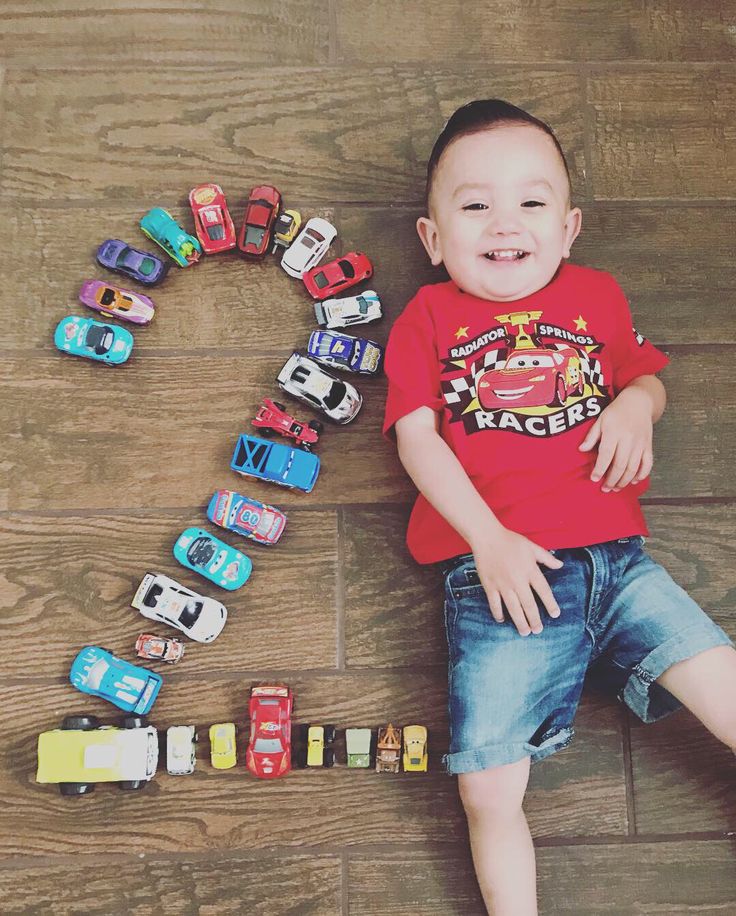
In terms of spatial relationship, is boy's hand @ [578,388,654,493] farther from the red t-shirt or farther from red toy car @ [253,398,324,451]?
red toy car @ [253,398,324,451]

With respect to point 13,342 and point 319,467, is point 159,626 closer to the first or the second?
point 319,467

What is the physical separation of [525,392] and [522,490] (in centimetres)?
12

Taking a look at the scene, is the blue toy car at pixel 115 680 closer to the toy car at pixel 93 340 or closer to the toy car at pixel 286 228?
the toy car at pixel 93 340

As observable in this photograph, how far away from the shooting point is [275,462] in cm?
111

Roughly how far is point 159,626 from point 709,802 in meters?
0.75

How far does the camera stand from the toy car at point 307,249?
3.88 feet

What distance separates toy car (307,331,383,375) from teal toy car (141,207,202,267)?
21 cm

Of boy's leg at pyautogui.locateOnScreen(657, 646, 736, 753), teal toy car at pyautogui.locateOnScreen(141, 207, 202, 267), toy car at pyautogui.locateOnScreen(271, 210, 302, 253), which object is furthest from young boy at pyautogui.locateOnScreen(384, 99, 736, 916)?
teal toy car at pyautogui.locateOnScreen(141, 207, 202, 267)

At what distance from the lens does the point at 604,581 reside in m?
1.00

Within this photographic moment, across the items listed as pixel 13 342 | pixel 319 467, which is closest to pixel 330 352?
pixel 319 467

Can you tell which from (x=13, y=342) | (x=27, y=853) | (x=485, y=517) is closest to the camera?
(x=485, y=517)

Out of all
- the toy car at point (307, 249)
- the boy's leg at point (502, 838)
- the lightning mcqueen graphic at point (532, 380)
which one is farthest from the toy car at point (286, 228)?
the boy's leg at point (502, 838)

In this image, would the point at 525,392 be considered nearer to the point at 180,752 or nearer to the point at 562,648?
the point at 562,648

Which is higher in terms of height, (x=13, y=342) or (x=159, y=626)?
(x=13, y=342)
